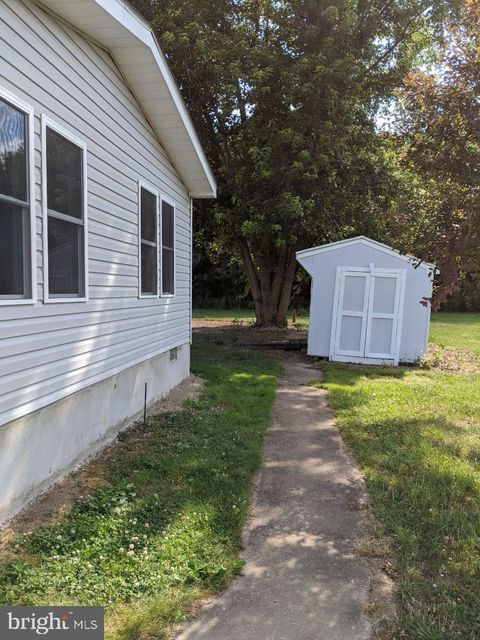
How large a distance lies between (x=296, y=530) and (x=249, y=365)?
7213 mm

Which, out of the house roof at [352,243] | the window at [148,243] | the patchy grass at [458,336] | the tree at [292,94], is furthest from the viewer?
the patchy grass at [458,336]

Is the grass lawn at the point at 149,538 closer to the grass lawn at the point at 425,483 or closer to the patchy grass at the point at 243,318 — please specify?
the grass lawn at the point at 425,483

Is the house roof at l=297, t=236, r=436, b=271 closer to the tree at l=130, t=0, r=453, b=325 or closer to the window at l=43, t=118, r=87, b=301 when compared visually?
the tree at l=130, t=0, r=453, b=325

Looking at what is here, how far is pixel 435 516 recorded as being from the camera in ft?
12.6

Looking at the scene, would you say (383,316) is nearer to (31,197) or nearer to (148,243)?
(148,243)

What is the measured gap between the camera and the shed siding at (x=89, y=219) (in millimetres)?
3619

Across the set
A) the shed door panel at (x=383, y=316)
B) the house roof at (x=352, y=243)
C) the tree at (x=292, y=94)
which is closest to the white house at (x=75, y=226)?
the house roof at (x=352, y=243)

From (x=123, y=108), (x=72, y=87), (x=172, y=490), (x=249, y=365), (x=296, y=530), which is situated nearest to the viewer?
(x=296, y=530)

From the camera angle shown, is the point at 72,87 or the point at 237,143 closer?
the point at 72,87

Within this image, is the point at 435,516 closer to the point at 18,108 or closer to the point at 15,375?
the point at 15,375

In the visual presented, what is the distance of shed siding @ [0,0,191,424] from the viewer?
3.62m

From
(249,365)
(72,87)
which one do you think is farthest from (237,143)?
(72,87)

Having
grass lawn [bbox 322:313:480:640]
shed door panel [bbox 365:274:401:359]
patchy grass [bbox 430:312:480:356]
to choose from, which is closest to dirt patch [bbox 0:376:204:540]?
grass lawn [bbox 322:313:480:640]

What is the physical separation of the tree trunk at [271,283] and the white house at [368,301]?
5923 millimetres
